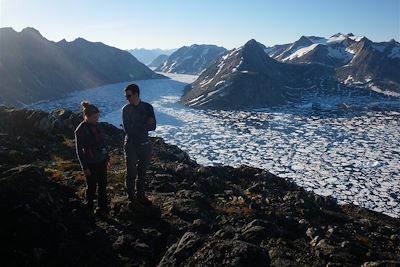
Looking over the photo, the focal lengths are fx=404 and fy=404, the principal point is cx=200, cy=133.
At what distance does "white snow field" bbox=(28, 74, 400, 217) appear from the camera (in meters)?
35.7

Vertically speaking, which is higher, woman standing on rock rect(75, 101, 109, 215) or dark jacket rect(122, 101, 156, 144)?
dark jacket rect(122, 101, 156, 144)

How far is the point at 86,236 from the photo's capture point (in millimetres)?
7426

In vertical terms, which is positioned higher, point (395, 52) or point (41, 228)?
point (395, 52)

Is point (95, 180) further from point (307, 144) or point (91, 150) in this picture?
point (307, 144)

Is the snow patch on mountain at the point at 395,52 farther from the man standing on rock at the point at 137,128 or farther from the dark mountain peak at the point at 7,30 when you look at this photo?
the man standing on rock at the point at 137,128

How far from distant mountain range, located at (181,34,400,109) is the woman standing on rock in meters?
92.8

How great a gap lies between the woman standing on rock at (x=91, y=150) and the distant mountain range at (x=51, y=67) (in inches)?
4038

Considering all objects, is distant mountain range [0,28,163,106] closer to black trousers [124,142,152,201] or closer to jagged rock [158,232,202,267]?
black trousers [124,142,152,201]

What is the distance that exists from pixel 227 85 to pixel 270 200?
10626cm

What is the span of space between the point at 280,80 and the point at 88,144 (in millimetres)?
144114

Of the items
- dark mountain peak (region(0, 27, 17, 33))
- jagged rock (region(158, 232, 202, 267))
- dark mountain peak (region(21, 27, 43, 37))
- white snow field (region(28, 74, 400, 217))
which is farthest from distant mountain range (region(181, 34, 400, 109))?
jagged rock (region(158, 232, 202, 267))

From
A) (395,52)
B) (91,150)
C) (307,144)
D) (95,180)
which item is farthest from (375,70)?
(91,150)

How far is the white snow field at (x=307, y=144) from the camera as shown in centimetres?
3569

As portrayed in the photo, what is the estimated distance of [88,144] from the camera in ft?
27.6
